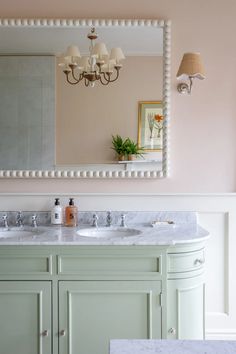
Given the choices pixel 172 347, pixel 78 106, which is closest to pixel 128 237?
pixel 78 106

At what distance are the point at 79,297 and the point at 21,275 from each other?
1.06 ft

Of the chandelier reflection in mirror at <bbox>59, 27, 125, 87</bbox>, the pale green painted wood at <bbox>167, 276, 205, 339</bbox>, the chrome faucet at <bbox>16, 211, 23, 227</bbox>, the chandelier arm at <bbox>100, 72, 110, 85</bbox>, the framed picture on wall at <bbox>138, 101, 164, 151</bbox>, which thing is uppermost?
the chandelier reflection in mirror at <bbox>59, 27, 125, 87</bbox>

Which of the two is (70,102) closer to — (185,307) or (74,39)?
(74,39)

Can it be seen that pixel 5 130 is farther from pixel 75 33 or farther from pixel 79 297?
pixel 79 297

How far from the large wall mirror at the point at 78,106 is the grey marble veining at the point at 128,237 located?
0.89ft

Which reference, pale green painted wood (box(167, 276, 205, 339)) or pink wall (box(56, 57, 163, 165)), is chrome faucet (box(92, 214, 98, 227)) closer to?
pink wall (box(56, 57, 163, 165))

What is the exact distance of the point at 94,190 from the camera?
2.65m

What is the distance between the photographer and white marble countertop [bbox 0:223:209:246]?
2.04 meters

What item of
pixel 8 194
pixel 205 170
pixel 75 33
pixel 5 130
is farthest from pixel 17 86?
pixel 205 170

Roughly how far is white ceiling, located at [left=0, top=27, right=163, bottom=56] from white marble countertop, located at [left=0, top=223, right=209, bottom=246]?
1145mm

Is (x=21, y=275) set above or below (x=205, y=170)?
below

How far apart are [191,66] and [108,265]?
1.29 meters

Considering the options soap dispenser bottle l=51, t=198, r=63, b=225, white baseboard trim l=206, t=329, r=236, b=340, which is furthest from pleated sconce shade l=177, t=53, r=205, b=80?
white baseboard trim l=206, t=329, r=236, b=340

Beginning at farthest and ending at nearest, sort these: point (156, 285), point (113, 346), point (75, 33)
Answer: point (75, 33) < point (156, 285) < point (113, 346)
